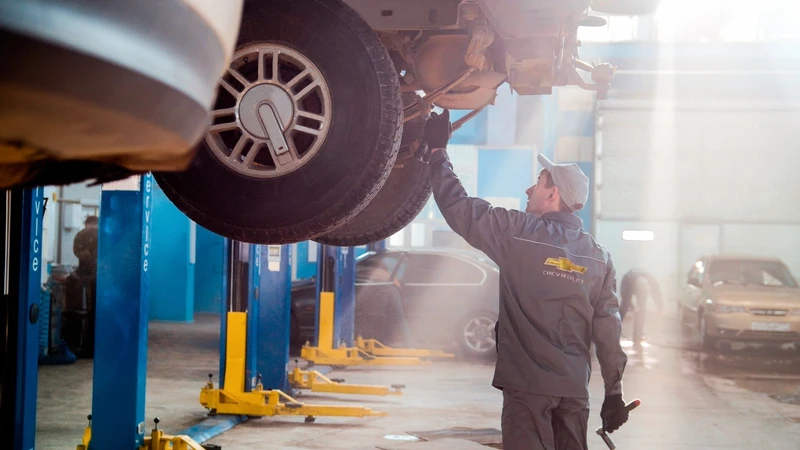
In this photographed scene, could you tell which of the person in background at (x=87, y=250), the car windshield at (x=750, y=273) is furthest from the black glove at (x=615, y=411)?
the car windshield at (x=750, y=273)

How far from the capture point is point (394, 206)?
12.2 feet

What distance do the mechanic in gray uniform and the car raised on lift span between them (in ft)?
1.17

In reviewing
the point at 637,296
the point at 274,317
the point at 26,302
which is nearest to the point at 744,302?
the point at 637,296

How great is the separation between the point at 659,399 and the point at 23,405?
6.16 metres

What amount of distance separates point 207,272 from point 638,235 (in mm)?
8382

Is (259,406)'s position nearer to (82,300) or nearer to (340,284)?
(340,284)

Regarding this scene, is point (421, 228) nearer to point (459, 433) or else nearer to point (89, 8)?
point (459, 433)

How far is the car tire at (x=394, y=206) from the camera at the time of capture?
12.2 feet

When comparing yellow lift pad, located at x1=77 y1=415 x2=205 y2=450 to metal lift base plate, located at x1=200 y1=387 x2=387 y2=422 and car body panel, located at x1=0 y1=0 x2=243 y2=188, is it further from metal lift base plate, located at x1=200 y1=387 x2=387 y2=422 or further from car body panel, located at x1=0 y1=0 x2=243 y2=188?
car body panel, located at x1=0 y1=0 x2=243 y2=188

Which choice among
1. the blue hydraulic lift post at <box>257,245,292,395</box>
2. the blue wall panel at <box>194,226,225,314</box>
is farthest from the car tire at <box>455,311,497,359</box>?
the blue wall panel at <box>194,226,225,314</box>

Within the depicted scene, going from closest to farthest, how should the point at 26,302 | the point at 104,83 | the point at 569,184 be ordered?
the point at 104,83 → the point at 569,184 → the point at 26,302

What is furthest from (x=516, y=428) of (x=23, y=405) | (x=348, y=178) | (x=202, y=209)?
(x=23, y=405)

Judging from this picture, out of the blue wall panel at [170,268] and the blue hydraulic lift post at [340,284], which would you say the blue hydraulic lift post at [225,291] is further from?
the blue wall panel at [170,268]

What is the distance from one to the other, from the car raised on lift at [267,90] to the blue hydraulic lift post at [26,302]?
133 cm
